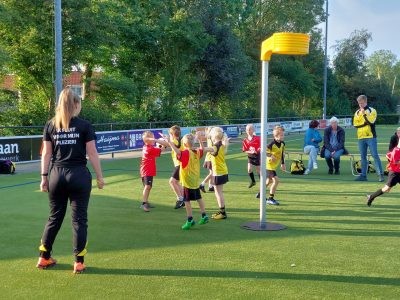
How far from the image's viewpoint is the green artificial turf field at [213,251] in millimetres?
5195

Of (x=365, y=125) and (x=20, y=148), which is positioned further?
(x=20, y=148)

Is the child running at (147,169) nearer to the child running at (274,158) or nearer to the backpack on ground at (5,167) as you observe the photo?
the child running at (274,158)

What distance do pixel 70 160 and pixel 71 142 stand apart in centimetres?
20

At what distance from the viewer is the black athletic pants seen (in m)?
5.52

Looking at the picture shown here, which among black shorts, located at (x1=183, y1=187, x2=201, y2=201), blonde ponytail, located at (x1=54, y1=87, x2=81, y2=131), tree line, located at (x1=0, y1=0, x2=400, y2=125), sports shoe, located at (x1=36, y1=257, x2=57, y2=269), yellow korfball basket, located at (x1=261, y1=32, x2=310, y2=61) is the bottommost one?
sports shoe, located at (x1=36, y1=257, x2=57, y2=269)

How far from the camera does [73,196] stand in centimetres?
559

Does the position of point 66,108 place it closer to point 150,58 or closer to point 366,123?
point 366,123

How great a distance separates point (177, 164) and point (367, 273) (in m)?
4.92

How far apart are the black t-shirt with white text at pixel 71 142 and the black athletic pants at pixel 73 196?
0.09 m

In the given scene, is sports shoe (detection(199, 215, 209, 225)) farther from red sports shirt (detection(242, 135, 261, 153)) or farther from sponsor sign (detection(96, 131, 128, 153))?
sponsor sign (detection(96, 131, 128, 153))

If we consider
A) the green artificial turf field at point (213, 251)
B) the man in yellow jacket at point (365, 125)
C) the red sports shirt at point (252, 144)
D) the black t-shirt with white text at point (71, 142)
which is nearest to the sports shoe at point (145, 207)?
the green artificial turf field at point (213, 251)

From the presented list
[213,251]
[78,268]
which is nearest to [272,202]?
[213,251]

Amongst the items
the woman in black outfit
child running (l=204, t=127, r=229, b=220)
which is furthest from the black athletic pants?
child running (l=204, t=127, r=229, b=220)

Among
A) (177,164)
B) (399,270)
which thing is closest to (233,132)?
(177,164)
